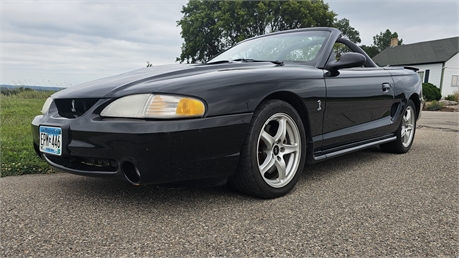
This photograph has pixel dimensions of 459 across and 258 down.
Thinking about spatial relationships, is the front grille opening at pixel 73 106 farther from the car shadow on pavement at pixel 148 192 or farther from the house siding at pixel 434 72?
the house siding at pixel 434 72

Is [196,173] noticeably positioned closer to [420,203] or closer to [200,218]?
[200,218]

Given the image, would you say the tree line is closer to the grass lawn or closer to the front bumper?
the grass lawn

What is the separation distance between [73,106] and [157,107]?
2.31ft

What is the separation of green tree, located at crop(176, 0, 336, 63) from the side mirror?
993 inches

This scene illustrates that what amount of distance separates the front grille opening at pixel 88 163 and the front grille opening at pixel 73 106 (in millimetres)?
289

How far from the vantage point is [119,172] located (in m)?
2.02

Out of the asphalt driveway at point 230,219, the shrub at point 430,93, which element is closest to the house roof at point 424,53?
the shrub at point 430,93

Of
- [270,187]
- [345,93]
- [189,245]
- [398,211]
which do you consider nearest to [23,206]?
[189,245]

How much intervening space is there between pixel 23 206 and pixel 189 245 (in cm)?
127

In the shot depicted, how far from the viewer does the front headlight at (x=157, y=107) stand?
1.97 m

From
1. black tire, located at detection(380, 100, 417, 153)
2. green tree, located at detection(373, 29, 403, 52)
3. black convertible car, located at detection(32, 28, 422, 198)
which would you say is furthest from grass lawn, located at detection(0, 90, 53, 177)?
green tree, located at detection(373, 29, 403, 52)

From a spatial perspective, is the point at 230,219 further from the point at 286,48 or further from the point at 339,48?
the point at 339,48

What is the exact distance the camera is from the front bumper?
1930 mm

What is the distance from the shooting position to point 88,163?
2.24m
